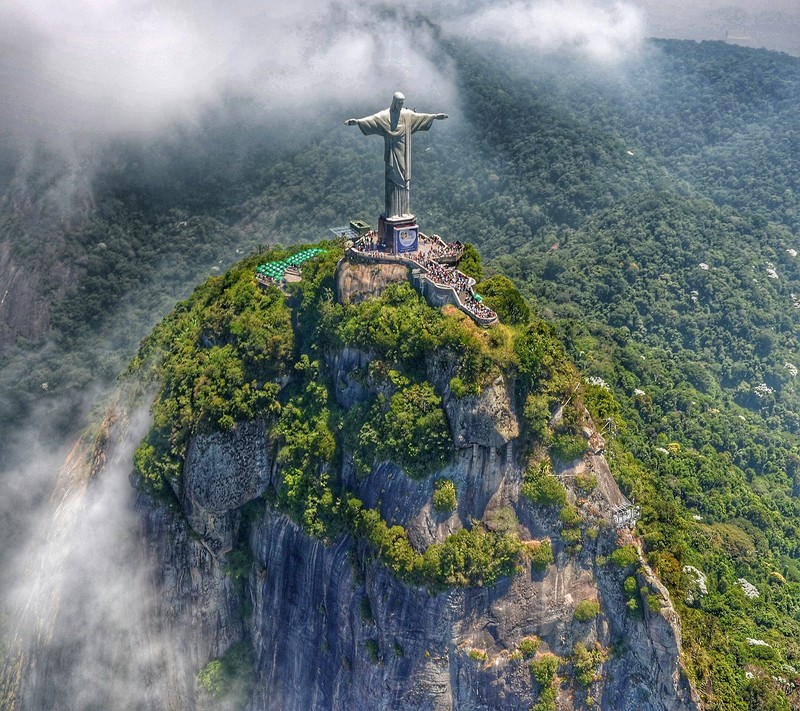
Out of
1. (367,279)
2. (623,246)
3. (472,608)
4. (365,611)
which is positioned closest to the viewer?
(472,608)

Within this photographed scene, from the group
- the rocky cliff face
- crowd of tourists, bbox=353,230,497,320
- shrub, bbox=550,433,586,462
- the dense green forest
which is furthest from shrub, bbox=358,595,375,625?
crowd of tourists, bbox=353,230,497,320

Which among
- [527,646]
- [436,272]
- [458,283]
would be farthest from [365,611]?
[436,272]

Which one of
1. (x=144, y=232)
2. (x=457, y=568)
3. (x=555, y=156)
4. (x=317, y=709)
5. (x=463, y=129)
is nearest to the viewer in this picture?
(x=457, y=568)

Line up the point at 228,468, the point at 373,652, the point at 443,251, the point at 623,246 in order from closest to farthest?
the point at 373,652, the point at 228,468, the point at 443,251, the point at 623,246

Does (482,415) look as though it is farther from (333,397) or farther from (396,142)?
(396,142)

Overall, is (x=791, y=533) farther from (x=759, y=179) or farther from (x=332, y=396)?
(x=759, y=179)

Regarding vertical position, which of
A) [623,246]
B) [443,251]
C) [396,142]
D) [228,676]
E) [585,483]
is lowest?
[228,676]

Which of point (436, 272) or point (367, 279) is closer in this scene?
point (436, 272)

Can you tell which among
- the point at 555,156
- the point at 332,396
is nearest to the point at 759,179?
the point at 555,156
